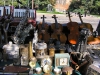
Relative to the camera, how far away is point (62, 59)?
2.98 meters

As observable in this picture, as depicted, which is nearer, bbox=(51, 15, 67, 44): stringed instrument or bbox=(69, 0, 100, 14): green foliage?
bbox=(51, 15, 67, 44): stringed instrument

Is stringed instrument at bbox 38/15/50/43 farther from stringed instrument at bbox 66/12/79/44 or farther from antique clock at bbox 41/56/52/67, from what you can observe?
antique clock at bbox 41/56/52/67

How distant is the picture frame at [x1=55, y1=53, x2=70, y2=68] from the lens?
2951mm

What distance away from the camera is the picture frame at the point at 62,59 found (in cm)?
295

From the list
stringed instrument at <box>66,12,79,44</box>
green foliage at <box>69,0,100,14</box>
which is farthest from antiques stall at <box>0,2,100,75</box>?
green foliage at <box>69,0,100,14</box>

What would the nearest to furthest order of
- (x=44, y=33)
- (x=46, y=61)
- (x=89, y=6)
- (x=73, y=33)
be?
(x=46, y=61) → (x=44, y=33) → (x=73, y=33) → (x=89, y=6)

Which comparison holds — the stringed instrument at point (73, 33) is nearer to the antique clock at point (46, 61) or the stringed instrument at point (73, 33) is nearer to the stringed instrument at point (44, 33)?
the stringed instrument at point (44, 33)

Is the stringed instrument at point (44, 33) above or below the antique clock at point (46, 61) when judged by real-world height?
above

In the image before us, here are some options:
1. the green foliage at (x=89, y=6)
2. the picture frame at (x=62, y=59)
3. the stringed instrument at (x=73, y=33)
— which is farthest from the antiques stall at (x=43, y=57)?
the green foliage at (x=89, y=6)

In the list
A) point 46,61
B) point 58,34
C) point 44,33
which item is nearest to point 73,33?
point 58,34

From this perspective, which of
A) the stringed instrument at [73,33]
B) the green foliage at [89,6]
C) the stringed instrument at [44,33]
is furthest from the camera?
the green foliage at [89,6]

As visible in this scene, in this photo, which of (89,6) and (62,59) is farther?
(89,6)

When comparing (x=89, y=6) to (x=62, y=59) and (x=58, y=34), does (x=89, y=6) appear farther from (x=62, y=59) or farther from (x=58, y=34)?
(x=62, y=59)

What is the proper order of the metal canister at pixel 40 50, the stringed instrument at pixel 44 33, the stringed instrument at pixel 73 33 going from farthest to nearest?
the stringed instrument at pixel 73 33, the stringed instrument at pixel 44 33, the metal canister at pixel 40 50
